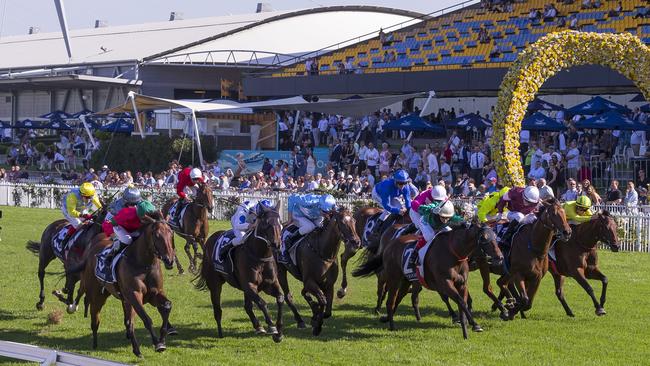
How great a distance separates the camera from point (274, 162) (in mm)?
31922

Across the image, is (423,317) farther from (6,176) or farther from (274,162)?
(6,176)

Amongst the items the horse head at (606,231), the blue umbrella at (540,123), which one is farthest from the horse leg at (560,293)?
the blue umbrella at (540,123)

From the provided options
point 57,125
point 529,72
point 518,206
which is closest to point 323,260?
point 518,206

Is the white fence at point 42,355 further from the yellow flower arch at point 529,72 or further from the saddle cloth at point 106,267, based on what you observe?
→ the yellow flower arch at point 529,72

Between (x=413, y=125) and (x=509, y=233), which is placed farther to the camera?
(x=413, y=125)

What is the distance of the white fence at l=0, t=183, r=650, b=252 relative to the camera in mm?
20000

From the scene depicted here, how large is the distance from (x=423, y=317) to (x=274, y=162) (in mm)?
19469

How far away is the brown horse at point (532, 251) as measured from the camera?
1198 cm

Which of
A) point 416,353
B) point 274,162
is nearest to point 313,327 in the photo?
point 416,353

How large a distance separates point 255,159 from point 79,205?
61.9 ft

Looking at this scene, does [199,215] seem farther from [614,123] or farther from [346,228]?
[614,123]

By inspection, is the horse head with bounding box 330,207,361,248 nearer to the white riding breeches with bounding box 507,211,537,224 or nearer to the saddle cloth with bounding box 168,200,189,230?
the white riding breeches with bounding box 507,211,537,224

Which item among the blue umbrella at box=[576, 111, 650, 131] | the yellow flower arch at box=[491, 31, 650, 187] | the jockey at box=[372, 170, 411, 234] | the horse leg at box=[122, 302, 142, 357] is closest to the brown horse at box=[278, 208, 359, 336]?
the horse leg at box=[122, 302, 142, 357]

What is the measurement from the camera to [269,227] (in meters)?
11.0
